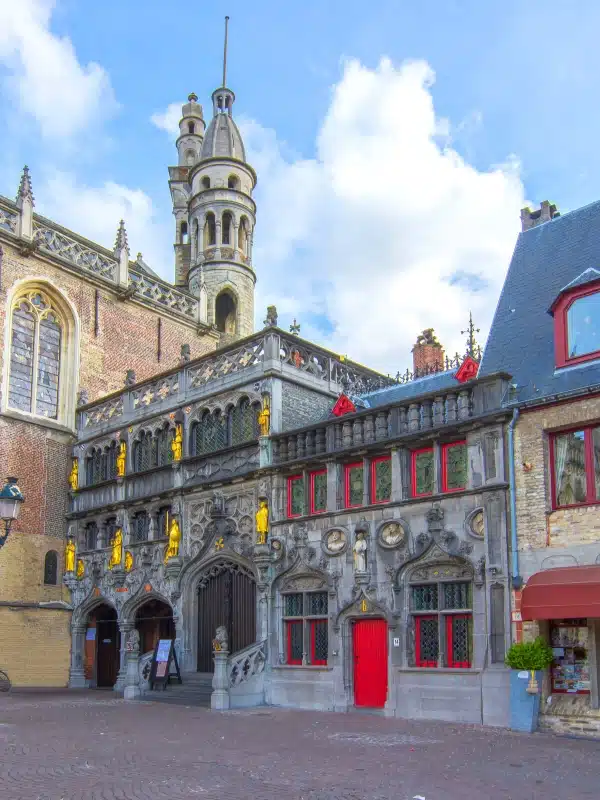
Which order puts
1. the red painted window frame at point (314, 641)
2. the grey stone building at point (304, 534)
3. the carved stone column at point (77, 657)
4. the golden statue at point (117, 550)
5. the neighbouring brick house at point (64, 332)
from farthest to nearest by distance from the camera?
the neighbouring brick house at point (64, 332) → the carved stone column at point (77, 657) → the golden statue at point (117, 550) → the red painted window frame at point (314, 641) → the grey stone building at point (304, 534)

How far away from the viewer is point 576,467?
55.5ft

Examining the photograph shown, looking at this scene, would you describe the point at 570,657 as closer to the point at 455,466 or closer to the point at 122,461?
the point at 455,466

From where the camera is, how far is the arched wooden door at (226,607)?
2325 cm

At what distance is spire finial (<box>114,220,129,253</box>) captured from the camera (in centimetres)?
Result: 3459

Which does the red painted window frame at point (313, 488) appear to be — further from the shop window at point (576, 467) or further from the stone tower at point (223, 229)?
the stone tower at point (223, 229)

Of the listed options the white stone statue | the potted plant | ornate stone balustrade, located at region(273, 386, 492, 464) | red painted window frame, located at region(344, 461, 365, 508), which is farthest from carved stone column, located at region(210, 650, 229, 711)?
the potted plant

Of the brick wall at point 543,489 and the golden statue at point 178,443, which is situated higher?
the golden statue at point 178,443

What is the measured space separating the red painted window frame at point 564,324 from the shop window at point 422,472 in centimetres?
359

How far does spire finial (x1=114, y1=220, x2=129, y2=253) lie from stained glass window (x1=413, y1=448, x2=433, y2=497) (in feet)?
61.9

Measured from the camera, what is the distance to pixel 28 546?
29641mm

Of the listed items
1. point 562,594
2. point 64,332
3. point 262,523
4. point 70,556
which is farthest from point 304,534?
point 64,332

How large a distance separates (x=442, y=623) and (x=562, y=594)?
→ 11.8 feet

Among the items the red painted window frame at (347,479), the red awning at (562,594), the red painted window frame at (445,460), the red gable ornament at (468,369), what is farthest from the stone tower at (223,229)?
the red awning at (562,594)

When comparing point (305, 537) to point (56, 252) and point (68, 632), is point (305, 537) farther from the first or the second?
point (56, 252)
